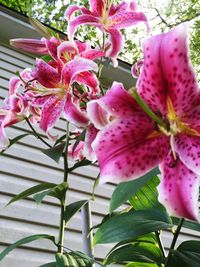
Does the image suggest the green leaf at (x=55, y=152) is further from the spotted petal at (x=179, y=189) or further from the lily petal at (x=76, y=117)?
the spotted petal at (x=179, y=189)

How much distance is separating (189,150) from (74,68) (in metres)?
0.25

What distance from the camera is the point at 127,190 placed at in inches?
28.0

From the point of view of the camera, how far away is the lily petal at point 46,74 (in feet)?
2.46

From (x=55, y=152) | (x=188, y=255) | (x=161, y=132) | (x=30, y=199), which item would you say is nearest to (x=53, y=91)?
(x=55, y=152)

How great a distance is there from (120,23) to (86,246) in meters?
0.46

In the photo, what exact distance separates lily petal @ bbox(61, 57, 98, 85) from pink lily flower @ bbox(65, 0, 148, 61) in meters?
0.11

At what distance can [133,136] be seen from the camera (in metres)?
0.57

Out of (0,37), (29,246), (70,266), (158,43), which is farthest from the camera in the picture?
(0,37)

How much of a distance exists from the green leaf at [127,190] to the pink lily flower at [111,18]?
26 cm

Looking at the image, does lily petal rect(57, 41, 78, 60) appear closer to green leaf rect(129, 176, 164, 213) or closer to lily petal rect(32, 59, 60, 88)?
lily petal rect(32, 59, 60, 88)

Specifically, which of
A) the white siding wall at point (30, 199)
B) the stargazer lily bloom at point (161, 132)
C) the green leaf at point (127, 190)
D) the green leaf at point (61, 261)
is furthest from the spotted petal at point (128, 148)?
the white siding wall at point (30, 199)

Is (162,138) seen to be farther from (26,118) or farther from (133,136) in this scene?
(26,118)

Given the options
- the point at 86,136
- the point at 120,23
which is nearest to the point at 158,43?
the point at 86,136

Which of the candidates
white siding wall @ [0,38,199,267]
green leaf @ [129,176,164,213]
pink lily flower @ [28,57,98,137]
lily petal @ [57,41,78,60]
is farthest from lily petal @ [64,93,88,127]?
white siding wall @ [0,38,199,267]
